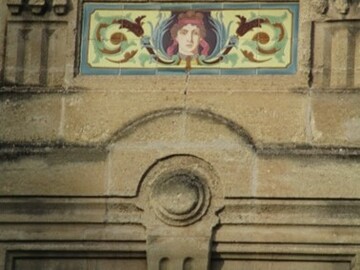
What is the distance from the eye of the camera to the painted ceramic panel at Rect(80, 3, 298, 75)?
11.8m

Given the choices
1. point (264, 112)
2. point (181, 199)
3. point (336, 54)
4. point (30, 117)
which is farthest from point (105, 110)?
point (336, 54)

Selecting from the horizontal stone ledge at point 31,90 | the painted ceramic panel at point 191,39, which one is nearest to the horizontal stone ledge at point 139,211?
the horizontal stone ledge at point 31,90

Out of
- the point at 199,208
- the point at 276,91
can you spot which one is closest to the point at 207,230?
the point at 199,208

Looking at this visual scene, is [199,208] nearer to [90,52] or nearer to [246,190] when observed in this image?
[246,190]

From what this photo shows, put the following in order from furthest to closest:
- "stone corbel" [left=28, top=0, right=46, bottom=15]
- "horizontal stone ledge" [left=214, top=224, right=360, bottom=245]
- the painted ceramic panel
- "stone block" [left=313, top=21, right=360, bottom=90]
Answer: "stone corbel" [left=28, top=0, right=46, bottom=15]
the painted ceramic panel
"stone block" [left=313, top=21, right=360, bottom=90]
"horizontal stone ledge" [left=214, top=224, right=360, bottom=245]

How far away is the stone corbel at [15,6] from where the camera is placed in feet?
39.3

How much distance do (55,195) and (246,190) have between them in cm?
124

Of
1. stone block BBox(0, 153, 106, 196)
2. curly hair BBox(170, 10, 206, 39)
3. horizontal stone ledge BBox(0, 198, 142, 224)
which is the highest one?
curly hair BBox(170, 10, 206, 39)

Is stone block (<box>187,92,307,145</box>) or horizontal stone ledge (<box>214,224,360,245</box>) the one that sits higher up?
stone block (<box>187,92,307,145</box>)

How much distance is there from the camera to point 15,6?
472 inches

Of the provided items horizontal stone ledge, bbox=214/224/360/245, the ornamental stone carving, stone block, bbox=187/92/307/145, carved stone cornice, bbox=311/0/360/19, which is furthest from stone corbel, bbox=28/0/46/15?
horizontal stone ledge, bbox=214/224/360/245

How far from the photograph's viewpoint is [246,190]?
1156 cm

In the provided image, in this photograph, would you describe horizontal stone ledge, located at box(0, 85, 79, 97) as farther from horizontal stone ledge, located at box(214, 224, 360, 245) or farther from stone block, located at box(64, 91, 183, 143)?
horizontal stone ledge, located at box(214, 224, 360, 245)

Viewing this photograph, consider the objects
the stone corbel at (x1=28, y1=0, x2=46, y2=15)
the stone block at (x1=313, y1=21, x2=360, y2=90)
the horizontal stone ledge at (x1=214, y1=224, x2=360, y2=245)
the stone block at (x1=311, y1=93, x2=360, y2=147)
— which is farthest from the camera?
the stone corbel at (x1=28, y1=0, x2=46, y2=15)
